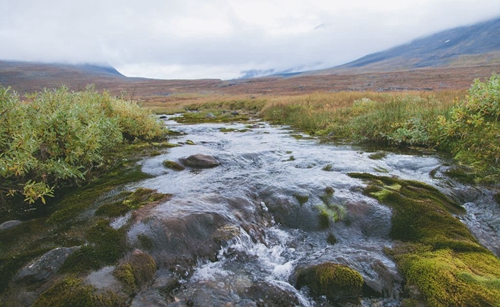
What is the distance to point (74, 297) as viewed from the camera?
3.67 m

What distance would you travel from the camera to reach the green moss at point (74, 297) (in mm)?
3623

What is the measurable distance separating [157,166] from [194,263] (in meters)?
5.63

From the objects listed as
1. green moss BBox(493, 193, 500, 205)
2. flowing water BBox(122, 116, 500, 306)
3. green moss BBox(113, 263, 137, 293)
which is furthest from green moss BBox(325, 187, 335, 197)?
green moss BBox(113, 263, 137, 293)

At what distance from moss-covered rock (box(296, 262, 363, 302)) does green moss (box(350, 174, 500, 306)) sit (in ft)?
2.29

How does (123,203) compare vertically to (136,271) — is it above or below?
above

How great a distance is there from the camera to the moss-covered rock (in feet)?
13.6

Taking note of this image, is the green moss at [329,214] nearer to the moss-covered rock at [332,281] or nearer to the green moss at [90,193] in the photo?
the moss-covered rock at [332,281]

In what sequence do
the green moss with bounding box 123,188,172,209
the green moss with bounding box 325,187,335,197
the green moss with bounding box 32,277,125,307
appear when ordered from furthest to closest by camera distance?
the green moss with bounding box 325,187,335,197, the green moss with bounding box 123,188,172,209, the green moss with bounding box 32,277,125,307

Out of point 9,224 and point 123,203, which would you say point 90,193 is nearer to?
point 123,203

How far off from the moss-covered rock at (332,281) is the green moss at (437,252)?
27.5 inches

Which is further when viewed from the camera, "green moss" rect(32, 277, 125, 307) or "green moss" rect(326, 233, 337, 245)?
"green moss" rect(326, 233, 337, 245)

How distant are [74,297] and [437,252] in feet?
17.0

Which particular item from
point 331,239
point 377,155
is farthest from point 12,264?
point 377,155

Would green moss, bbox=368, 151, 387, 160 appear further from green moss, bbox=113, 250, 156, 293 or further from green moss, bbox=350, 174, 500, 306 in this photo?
green moss, bbox=113, 250, 156, 293
